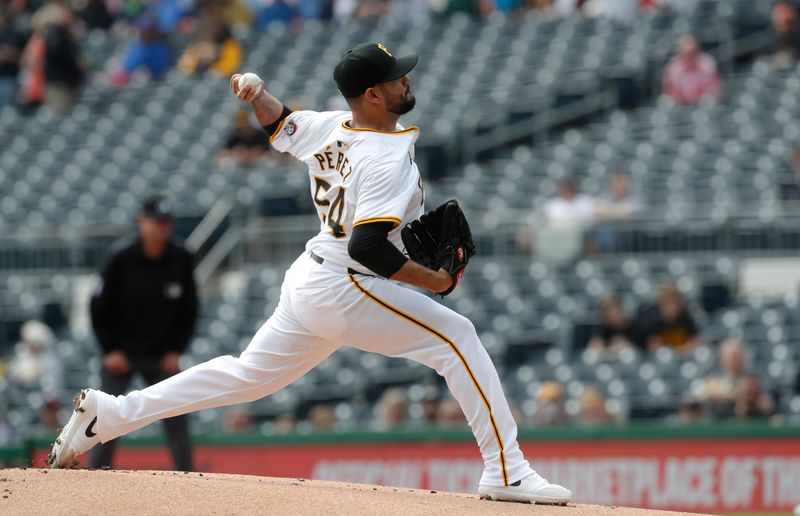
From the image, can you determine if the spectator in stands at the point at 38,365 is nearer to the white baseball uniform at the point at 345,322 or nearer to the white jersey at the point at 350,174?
the white baseball uniform at the point at 345,322

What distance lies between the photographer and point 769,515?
9320 millimetres

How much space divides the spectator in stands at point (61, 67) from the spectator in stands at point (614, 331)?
931 cm

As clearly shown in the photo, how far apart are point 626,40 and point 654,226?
4.24 m

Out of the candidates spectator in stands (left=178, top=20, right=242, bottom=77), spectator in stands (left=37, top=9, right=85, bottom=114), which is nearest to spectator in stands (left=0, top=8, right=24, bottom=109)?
spectator in stands (left=37, top=9, right=85, bottom=114)

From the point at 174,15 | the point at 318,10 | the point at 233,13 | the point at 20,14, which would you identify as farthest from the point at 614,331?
the point at 20,14

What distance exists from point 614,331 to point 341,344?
6.20m

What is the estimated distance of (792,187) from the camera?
12.4 metres

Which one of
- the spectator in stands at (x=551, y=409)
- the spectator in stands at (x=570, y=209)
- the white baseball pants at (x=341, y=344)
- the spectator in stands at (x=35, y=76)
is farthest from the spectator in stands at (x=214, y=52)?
the white baseball pants at (x=341, y=344)

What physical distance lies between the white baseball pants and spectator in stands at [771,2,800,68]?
10.1m

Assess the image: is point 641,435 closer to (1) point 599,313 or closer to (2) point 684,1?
(1) point 599,313

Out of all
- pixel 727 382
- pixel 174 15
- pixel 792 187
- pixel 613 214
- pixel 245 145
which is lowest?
pixel 727 382

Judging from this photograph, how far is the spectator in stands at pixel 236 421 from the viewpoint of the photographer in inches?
433

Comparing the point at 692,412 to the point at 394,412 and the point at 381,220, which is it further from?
the point at 381,220

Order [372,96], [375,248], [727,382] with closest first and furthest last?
[375,248] < [372,96] < [727,382]
